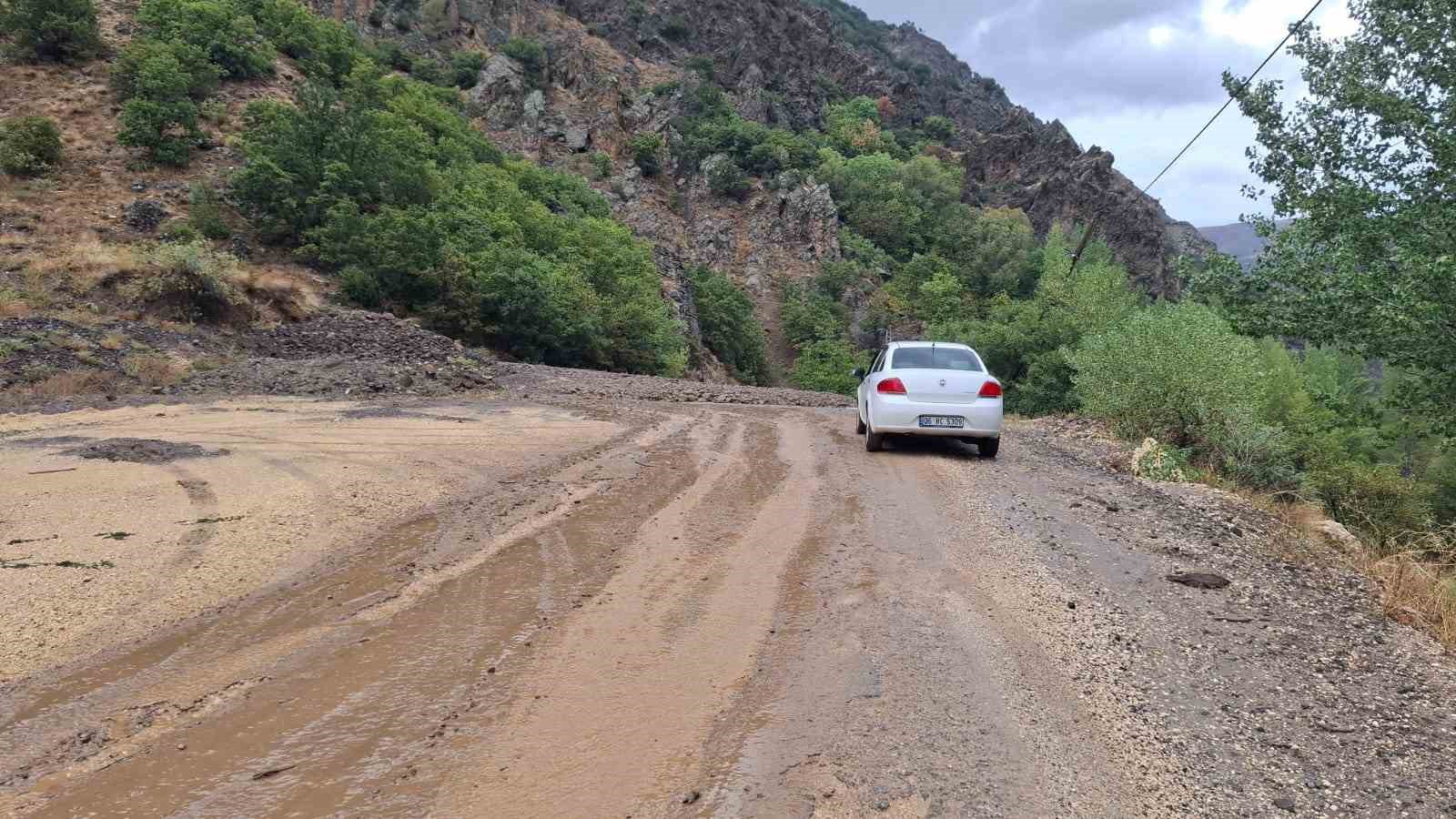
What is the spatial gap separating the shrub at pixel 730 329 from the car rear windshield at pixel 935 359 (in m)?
36.8

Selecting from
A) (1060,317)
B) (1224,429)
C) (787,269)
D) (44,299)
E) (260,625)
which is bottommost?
(260,625)

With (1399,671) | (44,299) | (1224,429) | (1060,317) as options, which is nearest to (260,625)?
(1399,671)

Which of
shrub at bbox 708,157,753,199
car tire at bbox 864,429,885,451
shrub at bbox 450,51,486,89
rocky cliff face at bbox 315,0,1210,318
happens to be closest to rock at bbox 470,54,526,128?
rocky cliff face at bbox 315,0,1210,318

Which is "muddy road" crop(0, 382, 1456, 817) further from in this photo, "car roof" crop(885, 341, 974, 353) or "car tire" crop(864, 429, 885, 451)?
"car roof" crop(885, 341, 974, 353)

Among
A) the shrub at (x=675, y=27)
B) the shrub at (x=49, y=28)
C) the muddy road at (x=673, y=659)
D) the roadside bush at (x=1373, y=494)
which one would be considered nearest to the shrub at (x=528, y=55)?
the shrub at (x=675, y=27)

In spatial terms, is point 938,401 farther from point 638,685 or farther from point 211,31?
point 211,31

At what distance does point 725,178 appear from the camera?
65.2 meters

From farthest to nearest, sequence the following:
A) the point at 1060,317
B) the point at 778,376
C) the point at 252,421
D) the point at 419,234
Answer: the point at 778,376 < the point at 1060,317 < the point at 419,234 < the point at 252,421

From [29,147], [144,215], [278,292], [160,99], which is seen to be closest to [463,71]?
[160,99]

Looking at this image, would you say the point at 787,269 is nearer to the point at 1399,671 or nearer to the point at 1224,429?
the point at 1224,429

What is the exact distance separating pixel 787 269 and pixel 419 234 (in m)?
42.9

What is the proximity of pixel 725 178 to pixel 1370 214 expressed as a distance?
58157 mm

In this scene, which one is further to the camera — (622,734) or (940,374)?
(940,374)

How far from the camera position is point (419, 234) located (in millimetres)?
23000
